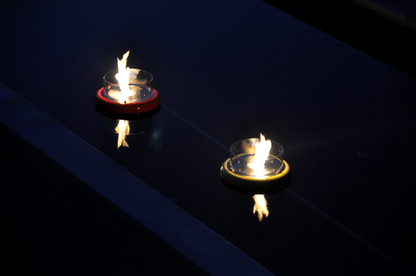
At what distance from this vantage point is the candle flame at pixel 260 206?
155cm

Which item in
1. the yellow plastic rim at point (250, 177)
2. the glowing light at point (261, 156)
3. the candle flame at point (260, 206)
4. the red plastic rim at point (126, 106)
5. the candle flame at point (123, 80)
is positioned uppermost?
the candle flame at point (123, 80)

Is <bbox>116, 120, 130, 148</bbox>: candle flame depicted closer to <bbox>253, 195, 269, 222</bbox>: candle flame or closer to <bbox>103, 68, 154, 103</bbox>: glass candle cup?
<bbox>103, 68, 154, 103</bbox>: glass candle cup

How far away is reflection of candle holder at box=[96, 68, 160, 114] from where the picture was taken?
1916 millimetres

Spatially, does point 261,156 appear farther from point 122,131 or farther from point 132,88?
point 132,88

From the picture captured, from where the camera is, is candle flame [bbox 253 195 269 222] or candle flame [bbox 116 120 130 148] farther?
candle flame [bbox 116 120 130 148]

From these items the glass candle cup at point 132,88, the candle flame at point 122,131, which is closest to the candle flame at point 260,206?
the candle flame at point 122,131

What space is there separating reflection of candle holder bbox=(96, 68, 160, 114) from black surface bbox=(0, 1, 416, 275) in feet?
0.23

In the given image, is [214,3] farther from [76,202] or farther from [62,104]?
[76,202]

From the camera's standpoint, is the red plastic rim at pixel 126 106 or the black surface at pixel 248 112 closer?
the black surface at pixel 248 112

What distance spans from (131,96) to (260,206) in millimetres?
781

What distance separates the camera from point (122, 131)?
1.92 m

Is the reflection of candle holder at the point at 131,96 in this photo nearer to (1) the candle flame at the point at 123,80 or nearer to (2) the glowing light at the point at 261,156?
(1) the candle flame at the point at 123,80

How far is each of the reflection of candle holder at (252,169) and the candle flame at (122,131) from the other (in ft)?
1.44

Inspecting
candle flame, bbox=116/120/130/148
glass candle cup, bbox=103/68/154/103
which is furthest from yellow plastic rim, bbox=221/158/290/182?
glass candle cup, bbox=103/68/154/103
